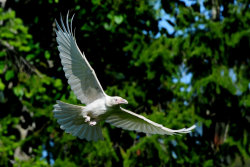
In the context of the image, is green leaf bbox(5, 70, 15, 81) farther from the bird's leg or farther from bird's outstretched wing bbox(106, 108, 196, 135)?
the bird's leg

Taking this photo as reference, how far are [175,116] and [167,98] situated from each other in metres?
0.68

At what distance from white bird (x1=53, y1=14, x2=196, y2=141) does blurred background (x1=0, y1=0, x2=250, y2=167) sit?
79.7 inches

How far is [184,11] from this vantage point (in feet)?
23.7

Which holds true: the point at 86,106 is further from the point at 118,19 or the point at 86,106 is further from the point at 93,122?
the point at 118,19

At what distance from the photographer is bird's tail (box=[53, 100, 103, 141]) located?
170 inches

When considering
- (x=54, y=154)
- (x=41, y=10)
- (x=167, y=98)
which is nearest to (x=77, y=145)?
(x=54, y=154)

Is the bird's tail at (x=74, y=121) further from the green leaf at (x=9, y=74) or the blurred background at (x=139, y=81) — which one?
the green leaf at (x=9, y=74)

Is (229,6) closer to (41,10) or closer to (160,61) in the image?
(160,61)

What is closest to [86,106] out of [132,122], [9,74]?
[132,122]

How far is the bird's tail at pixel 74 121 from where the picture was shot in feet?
14.2

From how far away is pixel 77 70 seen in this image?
4223mm

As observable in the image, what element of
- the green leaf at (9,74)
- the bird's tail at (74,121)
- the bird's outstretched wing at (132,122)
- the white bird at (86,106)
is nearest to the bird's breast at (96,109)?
the white bird at (86,106)

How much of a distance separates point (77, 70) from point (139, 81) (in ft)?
10.7

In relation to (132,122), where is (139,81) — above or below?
above
